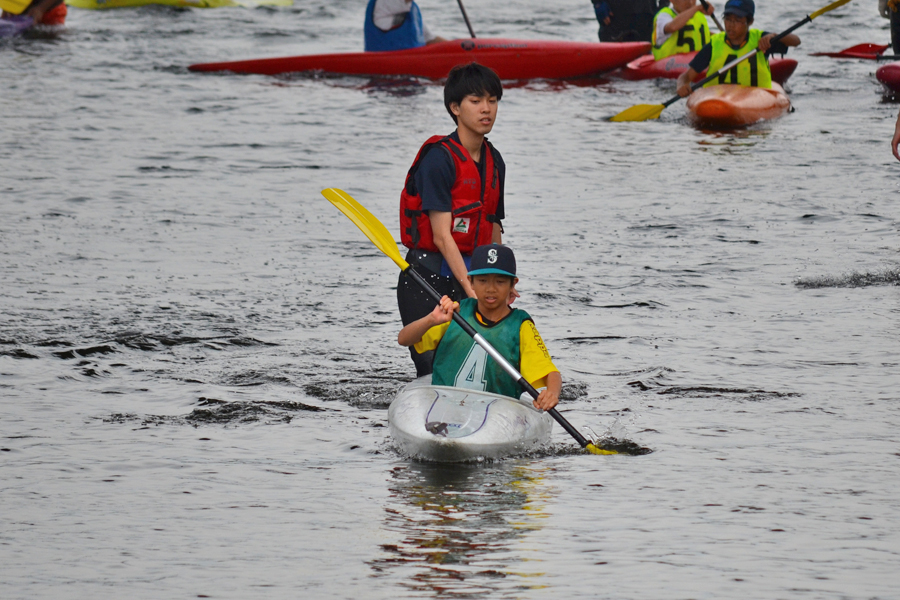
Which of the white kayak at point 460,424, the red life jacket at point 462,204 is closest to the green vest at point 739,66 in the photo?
the red life jacket at point 462,204

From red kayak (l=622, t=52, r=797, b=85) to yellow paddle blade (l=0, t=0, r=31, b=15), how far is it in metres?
8.71

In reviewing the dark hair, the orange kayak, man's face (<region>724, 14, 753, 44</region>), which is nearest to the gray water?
the orange kayak

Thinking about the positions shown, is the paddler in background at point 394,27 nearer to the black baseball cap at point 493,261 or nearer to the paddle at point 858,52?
the paddle at point 858,52

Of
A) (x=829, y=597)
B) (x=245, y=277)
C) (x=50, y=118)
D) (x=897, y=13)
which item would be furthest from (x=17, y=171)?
(x=829, y=597)

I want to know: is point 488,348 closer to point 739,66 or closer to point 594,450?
point 594,450

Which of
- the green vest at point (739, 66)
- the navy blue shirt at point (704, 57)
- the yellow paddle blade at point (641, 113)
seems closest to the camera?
the green vest at point (739, 66)

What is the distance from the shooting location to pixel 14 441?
199 inches

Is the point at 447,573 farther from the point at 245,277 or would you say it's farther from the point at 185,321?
the point at 245,277

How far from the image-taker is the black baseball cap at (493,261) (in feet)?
14.8

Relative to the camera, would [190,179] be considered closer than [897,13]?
Yes

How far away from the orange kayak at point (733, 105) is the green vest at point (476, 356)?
8.22 meters

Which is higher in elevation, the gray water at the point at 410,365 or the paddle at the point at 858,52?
the paddle at the point at 858,52

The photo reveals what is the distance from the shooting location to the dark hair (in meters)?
4.73

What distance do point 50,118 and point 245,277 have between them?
6.91 metres
